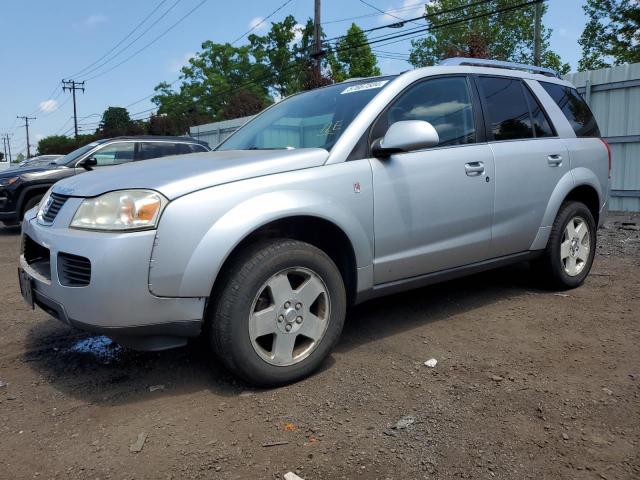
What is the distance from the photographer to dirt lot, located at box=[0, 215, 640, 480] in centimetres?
221

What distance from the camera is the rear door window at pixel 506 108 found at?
404cm

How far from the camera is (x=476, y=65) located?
422 cm

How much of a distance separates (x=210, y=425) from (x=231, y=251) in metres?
0.83

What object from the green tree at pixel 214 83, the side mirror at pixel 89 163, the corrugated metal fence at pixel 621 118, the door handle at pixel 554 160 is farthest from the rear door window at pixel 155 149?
the green tree at pixel 214 83

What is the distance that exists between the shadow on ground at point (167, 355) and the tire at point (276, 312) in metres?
0.24

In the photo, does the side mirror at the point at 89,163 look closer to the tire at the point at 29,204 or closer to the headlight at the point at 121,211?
the tire at the point at 29,204

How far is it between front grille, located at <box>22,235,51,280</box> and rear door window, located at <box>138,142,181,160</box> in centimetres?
698

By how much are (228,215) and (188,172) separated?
35 cm

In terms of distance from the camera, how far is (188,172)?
2.77 meters

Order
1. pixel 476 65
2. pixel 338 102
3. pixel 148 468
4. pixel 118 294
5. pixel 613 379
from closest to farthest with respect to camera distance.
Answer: pixel 148 468
pixel 118 294
pixel 613 379
pixel 338 102
pixel 476 65

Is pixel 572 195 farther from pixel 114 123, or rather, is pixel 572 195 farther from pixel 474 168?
pixel 114 123

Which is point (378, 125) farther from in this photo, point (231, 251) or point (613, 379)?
point (613, 379)

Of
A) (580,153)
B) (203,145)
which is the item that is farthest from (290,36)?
(580,153)

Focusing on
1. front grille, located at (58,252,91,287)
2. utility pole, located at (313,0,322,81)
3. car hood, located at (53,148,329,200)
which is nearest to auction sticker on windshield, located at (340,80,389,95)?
car hood, located at (53,148,329,200)
